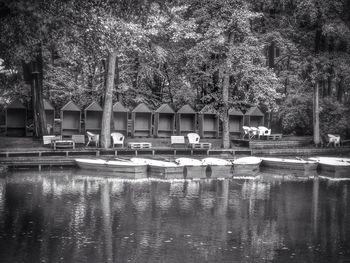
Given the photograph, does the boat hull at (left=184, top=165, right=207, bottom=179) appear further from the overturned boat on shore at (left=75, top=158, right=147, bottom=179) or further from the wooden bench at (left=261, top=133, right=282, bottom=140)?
the wooden bench at (left=261, top=133, right=282, bottom=140)

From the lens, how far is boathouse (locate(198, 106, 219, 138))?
44.5 meters

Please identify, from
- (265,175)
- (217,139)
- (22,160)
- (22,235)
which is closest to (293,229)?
(22,235)

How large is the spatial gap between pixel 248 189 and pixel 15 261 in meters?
16.6

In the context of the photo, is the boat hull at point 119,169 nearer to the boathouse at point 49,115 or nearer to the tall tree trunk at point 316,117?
the boathouse at point 49,115

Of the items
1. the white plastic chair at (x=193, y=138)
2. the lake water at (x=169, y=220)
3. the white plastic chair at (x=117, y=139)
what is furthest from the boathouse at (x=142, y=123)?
the lake water at (x=169, y=220)

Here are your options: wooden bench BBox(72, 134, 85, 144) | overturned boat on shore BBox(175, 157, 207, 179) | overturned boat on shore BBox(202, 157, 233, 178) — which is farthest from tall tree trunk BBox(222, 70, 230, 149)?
wooden bench BBox(72, 134, 85, 144)

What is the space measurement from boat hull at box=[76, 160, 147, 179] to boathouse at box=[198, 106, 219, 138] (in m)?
11.9

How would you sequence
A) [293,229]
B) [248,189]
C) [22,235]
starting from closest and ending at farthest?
1. [22,235]
2. [293,229]
3. [248,189]

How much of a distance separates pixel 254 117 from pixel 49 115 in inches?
716

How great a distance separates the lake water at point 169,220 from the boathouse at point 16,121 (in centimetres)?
983

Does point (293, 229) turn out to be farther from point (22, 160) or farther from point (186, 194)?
point (22, 160)

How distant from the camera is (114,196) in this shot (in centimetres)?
2673

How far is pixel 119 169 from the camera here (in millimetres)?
33312

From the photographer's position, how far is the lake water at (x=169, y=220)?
1739 centimetres
